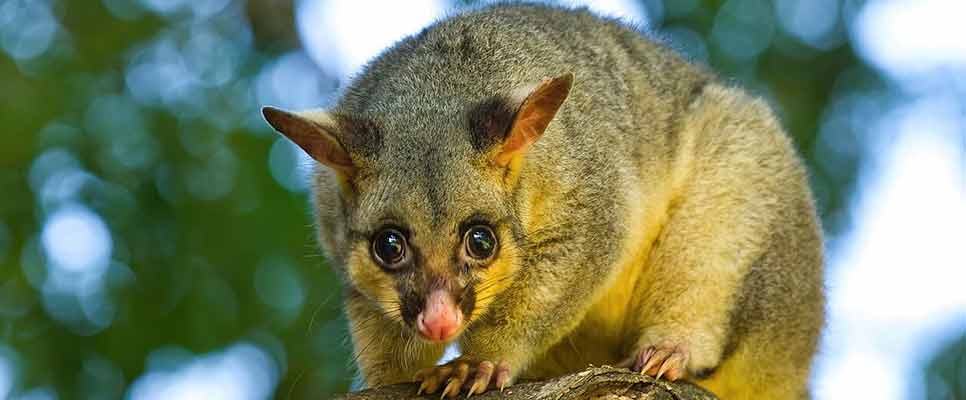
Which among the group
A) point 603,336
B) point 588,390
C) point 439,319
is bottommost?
point 588,390

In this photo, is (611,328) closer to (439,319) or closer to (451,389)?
(451,389)

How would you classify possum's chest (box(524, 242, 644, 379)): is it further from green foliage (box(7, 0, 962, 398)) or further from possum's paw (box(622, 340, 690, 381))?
green foliage (box(7, 0, 962, 398))

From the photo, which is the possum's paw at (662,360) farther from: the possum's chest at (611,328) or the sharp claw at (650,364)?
the possum's chest at (611,328)

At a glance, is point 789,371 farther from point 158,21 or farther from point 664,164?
point 158,21

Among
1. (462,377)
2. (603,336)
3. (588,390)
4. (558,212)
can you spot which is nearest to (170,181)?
(603,336)

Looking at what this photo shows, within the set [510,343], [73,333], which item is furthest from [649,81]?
[73,333]

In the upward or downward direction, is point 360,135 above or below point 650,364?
above

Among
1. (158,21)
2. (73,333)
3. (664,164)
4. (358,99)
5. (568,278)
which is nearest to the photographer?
(568,278)
